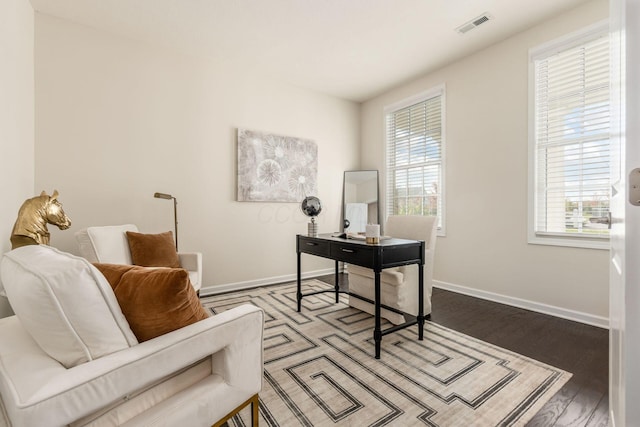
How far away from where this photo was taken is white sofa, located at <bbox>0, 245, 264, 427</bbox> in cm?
74

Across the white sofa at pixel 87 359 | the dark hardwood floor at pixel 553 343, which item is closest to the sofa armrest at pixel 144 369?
the white sofa at pixel 87 359

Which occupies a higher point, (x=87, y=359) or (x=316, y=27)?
(x=316, y=27)

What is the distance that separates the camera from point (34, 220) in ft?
5.60

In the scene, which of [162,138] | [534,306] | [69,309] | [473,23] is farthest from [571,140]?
[162,138]

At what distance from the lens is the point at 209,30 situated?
2.88 m

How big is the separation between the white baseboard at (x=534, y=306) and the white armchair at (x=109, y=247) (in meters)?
2.84

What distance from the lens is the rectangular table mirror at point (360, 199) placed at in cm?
452

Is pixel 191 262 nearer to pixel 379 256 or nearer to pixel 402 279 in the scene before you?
pixel 379 256

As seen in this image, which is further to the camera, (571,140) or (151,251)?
(571,140)

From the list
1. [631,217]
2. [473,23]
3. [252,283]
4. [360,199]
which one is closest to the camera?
[631,217]

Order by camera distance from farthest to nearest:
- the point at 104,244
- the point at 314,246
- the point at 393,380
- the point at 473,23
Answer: the point at 473,23
the point at 314,246
the point at 104,244
the point at 393,380

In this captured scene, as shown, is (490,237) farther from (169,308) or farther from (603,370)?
(169,308)

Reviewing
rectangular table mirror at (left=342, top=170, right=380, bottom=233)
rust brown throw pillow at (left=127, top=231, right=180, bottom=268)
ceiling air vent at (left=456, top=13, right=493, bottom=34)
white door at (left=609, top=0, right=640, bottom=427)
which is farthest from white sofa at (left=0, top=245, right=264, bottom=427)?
rectangular table mirror at (left=342, top=170, right=380, bottom=233)

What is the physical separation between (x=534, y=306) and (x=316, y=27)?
11.1 feet
